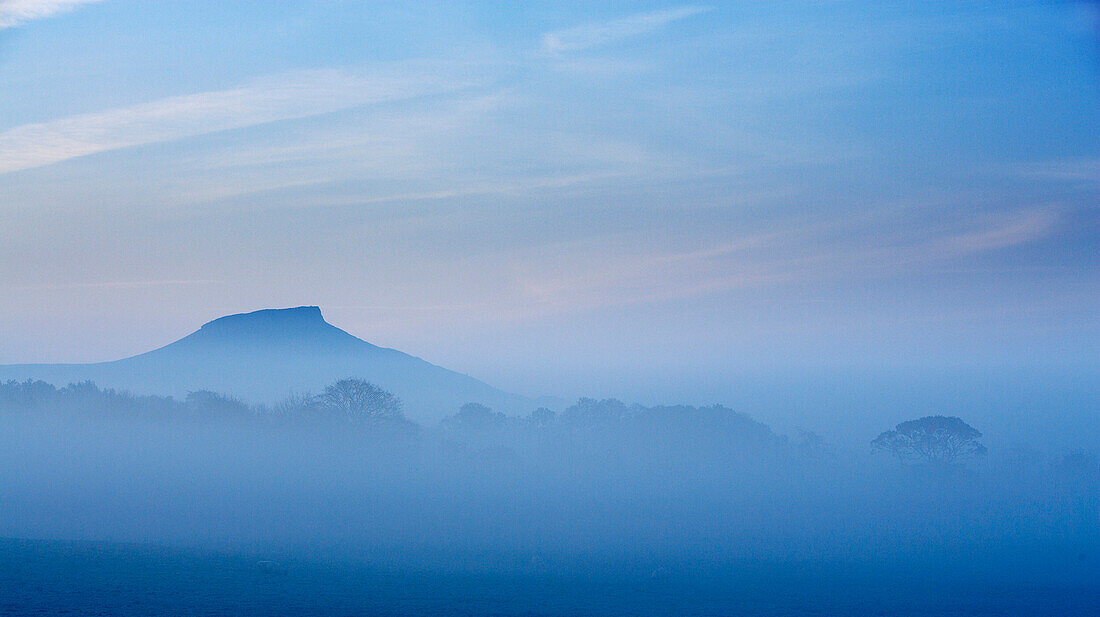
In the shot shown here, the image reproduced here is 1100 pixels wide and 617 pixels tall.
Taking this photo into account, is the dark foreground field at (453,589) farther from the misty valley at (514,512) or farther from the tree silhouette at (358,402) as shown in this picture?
the tree silhouette at (358,402)

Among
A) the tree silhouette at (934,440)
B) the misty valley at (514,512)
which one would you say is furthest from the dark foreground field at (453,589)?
the tree silhouette at (934,440)

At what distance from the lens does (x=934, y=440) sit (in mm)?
121938

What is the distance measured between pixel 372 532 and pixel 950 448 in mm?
82034

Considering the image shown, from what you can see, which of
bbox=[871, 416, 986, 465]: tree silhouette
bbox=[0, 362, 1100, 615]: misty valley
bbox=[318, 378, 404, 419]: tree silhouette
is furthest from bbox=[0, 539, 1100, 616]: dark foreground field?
bbox=[871, 416, 986, 465]: tree silhouette

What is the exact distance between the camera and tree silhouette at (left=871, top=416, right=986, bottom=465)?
12138 centimetres

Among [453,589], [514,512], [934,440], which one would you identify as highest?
[934,440]

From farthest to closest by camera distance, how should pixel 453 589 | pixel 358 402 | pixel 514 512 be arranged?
pixel 358 402 < pixel 514 512 < pixel 453 589

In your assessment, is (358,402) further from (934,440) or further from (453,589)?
(934,440)

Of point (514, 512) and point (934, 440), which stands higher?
point (934, 440)

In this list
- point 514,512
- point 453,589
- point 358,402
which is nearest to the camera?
point 453,589

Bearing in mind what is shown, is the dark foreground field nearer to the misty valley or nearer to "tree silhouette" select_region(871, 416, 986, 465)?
the misty valley

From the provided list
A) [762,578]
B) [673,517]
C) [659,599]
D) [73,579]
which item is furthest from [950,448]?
[73,579]

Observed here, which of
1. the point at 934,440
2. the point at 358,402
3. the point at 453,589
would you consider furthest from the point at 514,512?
the point at 934,440

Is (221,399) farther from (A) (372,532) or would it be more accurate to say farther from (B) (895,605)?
(B) (895,605)
